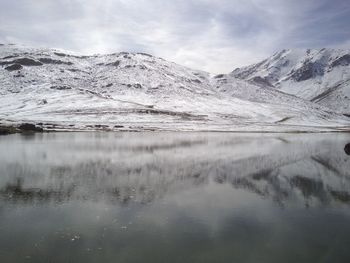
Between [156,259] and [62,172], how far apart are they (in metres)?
21.6

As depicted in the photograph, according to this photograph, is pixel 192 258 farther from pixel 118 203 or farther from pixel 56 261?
pixel 118 203

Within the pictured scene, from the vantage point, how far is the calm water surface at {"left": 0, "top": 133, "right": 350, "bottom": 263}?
16734mm

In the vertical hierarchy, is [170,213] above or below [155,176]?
above

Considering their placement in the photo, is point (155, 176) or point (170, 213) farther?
point (155, 176)

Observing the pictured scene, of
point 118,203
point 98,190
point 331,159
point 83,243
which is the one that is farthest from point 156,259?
point 331,159

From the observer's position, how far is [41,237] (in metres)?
17.9

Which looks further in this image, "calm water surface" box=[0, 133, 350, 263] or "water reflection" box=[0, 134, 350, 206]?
"water reflection" box=[0, 134, 350, 206]

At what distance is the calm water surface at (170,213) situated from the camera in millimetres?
16734

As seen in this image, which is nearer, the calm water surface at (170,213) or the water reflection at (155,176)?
the calm water surface at (170,213)

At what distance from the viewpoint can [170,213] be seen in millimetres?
22594

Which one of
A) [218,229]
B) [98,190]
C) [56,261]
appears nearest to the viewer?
[56,261]

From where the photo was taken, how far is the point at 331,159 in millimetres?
51375

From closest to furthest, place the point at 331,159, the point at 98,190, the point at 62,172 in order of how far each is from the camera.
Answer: the point at 98,190
the point at 62,172
the point at 331,159

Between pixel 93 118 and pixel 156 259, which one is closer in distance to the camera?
pixel 156 259
